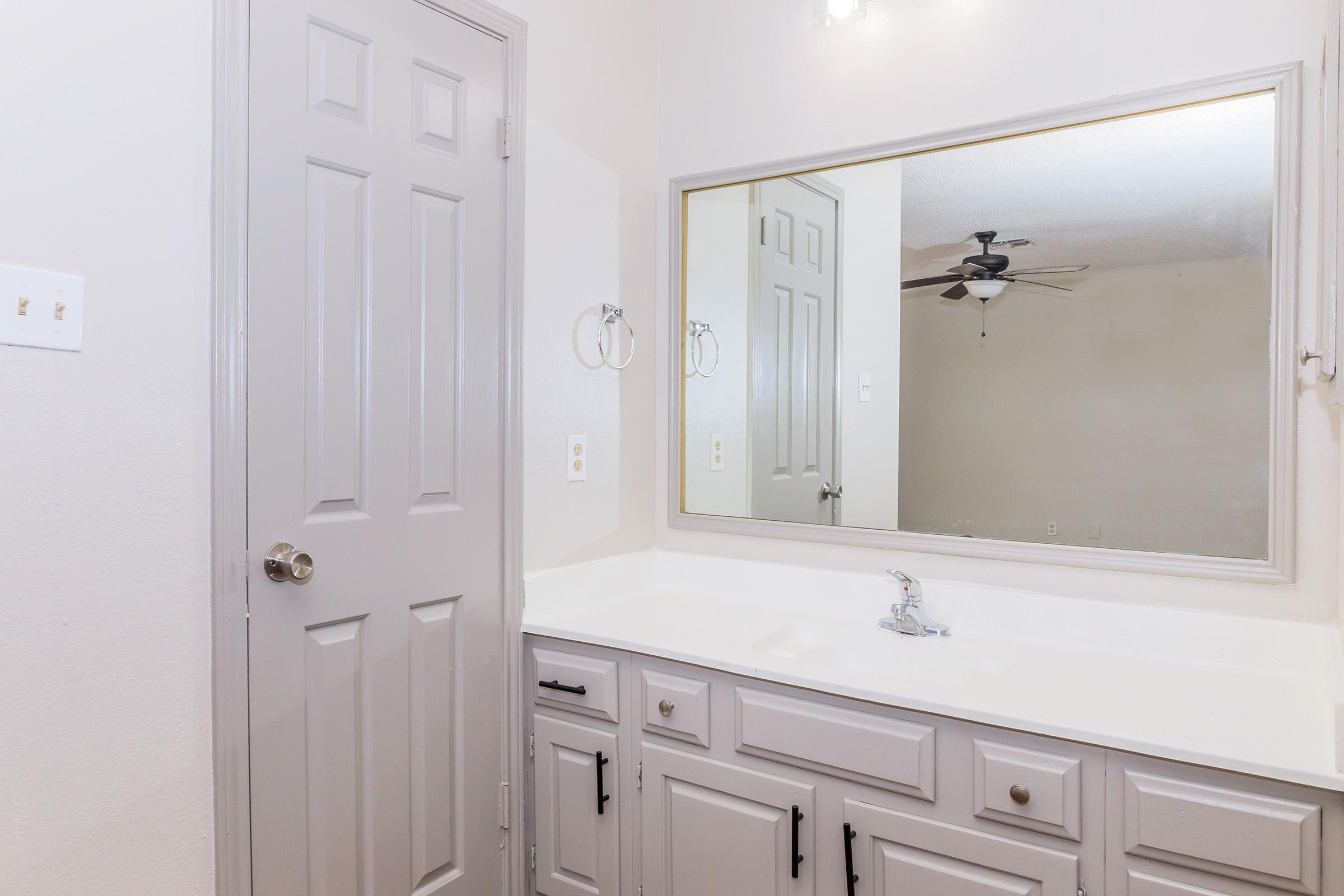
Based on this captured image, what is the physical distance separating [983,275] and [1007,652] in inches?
33.9

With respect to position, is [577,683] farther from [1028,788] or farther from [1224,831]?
[1224,831]

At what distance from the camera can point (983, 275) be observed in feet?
6.05

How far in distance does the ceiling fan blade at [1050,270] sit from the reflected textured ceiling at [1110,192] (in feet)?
0.04

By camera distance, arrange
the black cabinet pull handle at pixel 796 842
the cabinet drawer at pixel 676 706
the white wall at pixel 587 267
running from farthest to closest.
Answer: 1. the white wall at pixel 587 267
2. the cabinet drawer at pixel 676 706
3. the black cabinet pull handle at pixel 796 842

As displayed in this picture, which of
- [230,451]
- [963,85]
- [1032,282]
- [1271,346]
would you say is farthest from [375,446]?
[1271,346]

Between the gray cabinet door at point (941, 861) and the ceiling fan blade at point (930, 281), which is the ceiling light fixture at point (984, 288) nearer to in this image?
the ceiling fan blade at point (930, 281)

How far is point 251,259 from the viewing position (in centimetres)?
139

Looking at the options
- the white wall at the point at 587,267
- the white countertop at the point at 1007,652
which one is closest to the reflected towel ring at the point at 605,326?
the white wall at the point at 587,267

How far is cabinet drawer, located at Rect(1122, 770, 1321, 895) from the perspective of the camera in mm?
1127

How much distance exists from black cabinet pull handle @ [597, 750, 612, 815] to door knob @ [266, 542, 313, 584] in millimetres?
762

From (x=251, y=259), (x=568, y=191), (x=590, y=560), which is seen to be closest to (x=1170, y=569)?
(x=590, y=560)

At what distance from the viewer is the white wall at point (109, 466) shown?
3.71ft

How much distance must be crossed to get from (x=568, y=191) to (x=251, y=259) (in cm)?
87

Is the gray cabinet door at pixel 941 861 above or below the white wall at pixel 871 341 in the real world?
below
